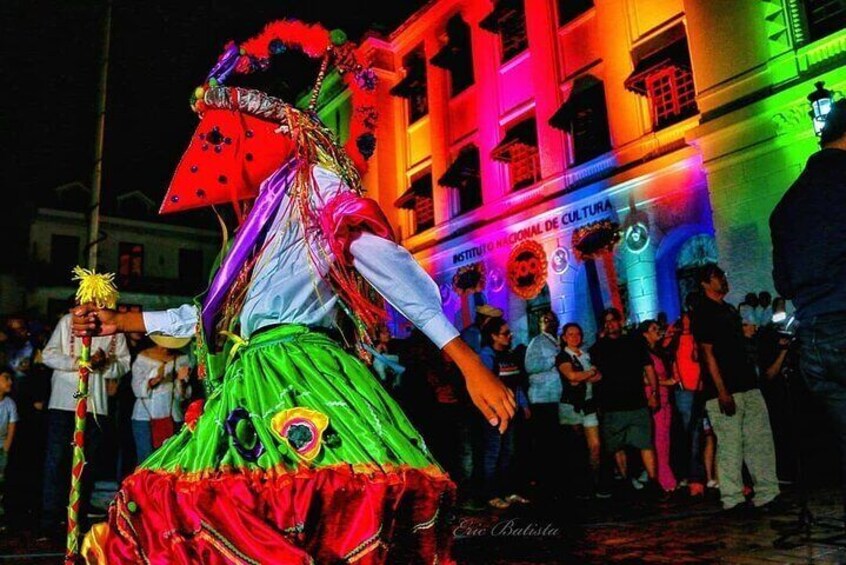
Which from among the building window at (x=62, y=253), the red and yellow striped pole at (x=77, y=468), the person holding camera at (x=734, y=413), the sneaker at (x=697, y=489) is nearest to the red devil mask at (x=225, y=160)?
the red and yellow striped pole at (x=77, y=468)

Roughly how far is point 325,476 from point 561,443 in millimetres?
6492

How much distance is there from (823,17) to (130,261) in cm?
3425

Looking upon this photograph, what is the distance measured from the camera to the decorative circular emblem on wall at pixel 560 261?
1609 cm

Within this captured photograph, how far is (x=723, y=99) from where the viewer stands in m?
12.3

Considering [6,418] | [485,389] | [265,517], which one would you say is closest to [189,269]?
[6,418]

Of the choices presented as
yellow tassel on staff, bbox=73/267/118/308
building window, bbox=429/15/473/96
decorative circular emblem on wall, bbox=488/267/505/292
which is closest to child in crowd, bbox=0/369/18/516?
yellow tassel on staff, bbox=73/267/118/308

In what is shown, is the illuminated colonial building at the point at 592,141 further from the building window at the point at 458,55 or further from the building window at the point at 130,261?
the building window at the point at 130,261

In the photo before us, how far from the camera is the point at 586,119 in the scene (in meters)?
16.3

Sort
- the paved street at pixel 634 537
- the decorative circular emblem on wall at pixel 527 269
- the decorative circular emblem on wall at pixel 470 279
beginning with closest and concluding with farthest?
the paved street at pixel 634 537
the decorative circular emblem on wall at pixel 527 269
the decorative circular emblem on wall at pixel 470 279

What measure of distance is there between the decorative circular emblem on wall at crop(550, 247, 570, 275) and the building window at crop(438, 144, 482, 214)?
3920 millimetres

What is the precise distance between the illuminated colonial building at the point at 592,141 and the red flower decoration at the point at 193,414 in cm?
1113

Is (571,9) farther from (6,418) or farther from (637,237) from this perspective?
(6,418)

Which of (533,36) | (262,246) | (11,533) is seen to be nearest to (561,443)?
(11,533)

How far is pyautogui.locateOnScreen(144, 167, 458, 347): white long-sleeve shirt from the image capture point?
186 centimetres
